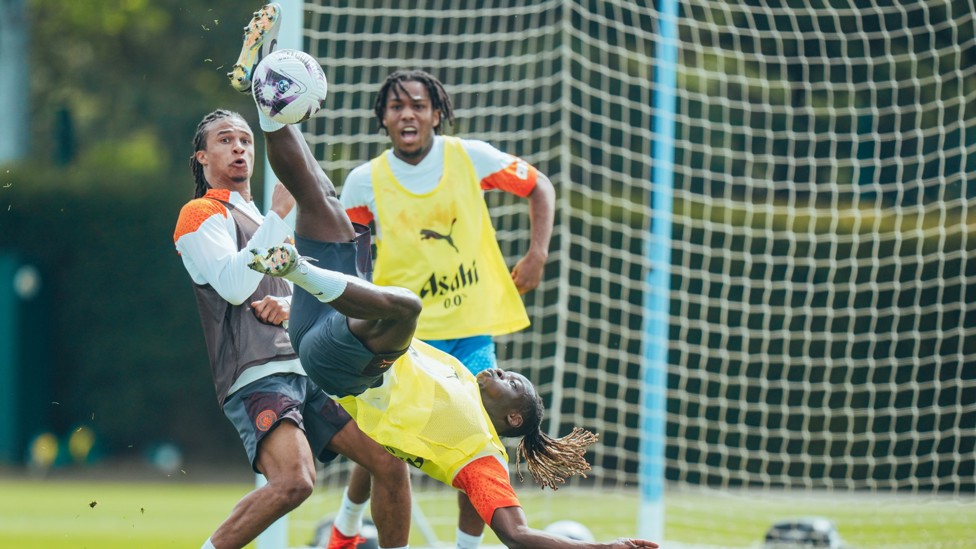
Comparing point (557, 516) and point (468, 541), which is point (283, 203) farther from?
point (557, 516)

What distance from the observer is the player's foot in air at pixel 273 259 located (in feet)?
12.1

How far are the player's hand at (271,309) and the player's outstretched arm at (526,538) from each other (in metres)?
1.09

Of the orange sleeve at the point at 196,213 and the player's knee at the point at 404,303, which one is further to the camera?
the orange sleeve at the point at 196,213

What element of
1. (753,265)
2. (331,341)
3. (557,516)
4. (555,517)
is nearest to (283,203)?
(331,341)

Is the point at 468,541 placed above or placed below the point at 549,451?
below

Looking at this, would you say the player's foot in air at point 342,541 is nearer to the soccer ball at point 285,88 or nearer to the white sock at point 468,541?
the white sock at point 468,541

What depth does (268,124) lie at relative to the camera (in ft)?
13.4

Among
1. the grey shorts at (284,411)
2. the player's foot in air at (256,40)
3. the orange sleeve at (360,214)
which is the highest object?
the player's foot in air at (256,40)

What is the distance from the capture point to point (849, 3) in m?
10.4

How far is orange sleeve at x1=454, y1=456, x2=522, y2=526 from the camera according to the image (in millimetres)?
4117

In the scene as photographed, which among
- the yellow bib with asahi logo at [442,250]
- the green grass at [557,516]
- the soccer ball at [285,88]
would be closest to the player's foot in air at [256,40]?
the soccer ball at [285,88]

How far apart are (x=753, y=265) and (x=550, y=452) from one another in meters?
7.04

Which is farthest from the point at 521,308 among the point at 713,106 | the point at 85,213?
the point at 85,213

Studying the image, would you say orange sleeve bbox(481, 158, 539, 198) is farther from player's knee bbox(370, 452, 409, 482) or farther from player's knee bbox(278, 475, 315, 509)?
player's knee bbox(278, 475, 315, 509)
